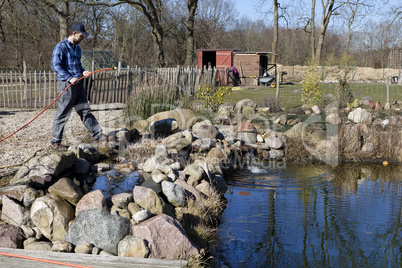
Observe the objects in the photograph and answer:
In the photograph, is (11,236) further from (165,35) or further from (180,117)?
(165,35)

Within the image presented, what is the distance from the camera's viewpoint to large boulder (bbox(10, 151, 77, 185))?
17.1ft

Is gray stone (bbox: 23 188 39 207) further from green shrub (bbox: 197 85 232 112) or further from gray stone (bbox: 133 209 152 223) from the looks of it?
green shrub (bbox: 197 85 232 112)

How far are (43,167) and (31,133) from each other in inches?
120

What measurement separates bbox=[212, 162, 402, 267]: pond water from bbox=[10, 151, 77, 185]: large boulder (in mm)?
2347

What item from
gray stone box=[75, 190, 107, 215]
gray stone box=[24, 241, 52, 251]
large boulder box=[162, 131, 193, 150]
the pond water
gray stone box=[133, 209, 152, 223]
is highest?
large boulder box=[162, 131, 193, 150]

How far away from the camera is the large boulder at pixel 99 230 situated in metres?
3.88

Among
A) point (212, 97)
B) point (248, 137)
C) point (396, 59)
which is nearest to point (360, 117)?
point (248, 137)

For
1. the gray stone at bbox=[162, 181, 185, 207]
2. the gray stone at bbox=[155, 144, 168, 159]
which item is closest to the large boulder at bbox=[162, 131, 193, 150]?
the gray stone at bbox=[155, 144, 168, 159]

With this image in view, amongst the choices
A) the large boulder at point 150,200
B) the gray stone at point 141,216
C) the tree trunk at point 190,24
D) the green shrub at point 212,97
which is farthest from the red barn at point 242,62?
the gray stone at point 141,216

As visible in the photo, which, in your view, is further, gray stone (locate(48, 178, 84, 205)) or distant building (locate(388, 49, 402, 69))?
distant building (locate(388, 49, 402, 69))

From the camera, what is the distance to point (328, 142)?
8.69 metres

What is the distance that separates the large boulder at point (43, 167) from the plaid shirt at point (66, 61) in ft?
3.92

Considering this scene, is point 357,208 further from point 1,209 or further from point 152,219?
point 1,209

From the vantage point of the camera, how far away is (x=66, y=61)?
246 inches
